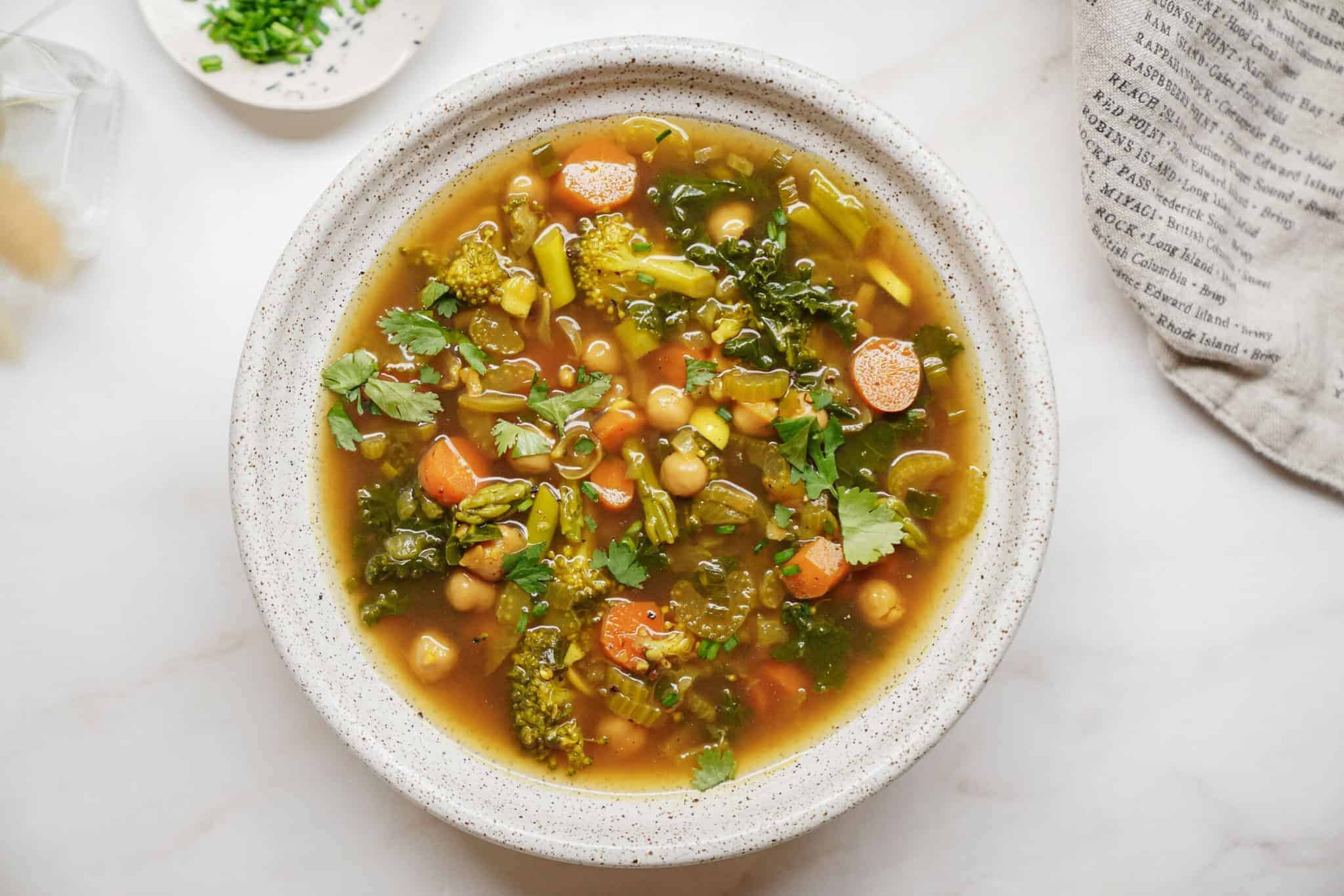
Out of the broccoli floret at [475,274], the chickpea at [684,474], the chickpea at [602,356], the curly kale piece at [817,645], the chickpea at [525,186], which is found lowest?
the curly kale piece at [817,645]

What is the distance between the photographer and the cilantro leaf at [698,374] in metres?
2.55

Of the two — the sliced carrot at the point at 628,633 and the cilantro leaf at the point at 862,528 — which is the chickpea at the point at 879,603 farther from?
the sliced carrot at the point at 628,633

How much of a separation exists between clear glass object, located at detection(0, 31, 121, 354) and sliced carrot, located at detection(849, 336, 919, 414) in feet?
7.52

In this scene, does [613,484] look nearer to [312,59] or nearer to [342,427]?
[342,427]

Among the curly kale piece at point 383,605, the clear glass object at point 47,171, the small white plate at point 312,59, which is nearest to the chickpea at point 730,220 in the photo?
the small white plate at point 312,59

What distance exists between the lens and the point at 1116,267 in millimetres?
2736

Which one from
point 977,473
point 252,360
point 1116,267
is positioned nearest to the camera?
point 252,360

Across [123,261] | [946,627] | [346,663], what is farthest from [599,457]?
[123,261]

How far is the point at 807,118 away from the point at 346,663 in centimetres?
185

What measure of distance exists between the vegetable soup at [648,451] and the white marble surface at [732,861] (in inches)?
21.0

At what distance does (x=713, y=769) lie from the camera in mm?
2584

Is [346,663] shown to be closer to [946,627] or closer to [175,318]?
[175,318]

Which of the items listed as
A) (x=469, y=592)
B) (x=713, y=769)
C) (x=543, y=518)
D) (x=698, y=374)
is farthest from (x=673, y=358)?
(x=713, y=769)

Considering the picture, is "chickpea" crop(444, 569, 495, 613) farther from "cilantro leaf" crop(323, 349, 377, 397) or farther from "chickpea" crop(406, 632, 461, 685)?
"cilantro leaf" crop(323, 349, 377, 397)
